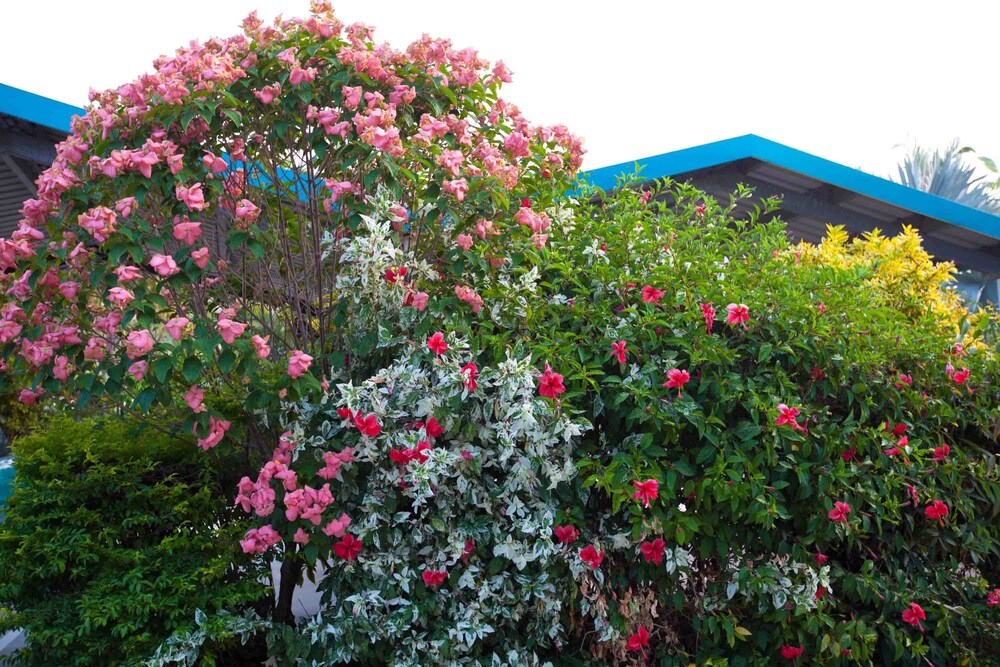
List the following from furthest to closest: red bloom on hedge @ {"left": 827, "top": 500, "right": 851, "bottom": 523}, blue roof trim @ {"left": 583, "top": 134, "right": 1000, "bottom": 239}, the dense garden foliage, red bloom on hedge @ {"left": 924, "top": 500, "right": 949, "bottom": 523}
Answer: blue roof trim @ {"left": 583, "top": 134, "right": 1000, "bottom": 239} < red bloom on hedge @ {"left": 924, "top": 500, "right": 949, "bottom": 523} < red bloom on hedge @ {"left": 827, "top": 500, "right": 851, "bottom": 523} < the dense garden foliage

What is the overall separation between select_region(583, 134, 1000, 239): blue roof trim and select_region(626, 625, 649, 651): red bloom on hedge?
5.12 meters

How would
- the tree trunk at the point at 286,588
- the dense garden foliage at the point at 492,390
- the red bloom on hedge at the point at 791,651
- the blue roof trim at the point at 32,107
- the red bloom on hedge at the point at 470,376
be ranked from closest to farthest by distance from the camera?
the red bloom on hedge at the point at 470,376 → the dense garden foliage at the point at 492,390 → the red bloom on hedge at the point at 791,651 → the tree trunk at the point at 286,588 → the blue roof trim at the point at 32,107

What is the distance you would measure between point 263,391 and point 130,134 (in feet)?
4.07

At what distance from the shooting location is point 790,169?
28.5 feet

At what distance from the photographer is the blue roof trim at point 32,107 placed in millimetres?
7102

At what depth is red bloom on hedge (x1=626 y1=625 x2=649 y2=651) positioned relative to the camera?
3.41m

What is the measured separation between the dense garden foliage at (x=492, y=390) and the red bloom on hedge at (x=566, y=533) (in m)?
0.01

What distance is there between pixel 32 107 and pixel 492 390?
5.58 m

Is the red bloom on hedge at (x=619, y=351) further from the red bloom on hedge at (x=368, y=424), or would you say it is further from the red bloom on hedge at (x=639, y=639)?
the red bloom on hedge at (x=639, y=639)

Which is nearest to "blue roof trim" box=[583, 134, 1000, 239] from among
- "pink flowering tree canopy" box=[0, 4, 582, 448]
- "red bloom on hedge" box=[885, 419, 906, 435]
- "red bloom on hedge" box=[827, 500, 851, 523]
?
"pink flowering tree canopy" box=[0, 4, 582, 448]

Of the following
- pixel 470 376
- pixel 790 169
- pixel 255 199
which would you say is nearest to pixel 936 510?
pixel 470 376

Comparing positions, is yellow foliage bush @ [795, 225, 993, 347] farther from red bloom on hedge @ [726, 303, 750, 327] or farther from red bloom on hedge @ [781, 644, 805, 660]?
red bloom on hedge @ [781, 644, 805, 660]

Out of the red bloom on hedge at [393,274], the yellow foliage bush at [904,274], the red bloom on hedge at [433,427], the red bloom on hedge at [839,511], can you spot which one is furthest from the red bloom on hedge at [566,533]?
the yellow foliage bush at [904,274]

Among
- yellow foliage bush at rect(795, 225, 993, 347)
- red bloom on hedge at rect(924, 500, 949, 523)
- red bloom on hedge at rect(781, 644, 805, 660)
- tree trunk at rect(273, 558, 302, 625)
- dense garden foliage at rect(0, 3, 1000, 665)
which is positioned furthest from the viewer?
yellow foliage bush at rect(795, 225, 993, 347)
